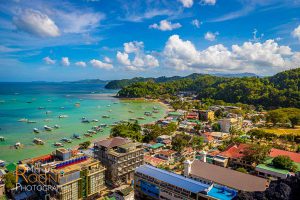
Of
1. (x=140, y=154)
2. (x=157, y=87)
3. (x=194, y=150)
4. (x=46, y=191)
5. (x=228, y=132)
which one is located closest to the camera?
(x=46, y=191)

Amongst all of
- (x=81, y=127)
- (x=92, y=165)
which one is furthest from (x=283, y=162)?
(x=81, y=127)

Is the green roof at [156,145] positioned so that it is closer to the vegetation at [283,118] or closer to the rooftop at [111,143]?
the rooftop at [111,143]

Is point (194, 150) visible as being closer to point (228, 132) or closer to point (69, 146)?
point (228, 132)

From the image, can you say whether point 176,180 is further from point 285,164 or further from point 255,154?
point 285,164

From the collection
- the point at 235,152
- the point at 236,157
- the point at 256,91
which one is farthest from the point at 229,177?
the point at 256,91

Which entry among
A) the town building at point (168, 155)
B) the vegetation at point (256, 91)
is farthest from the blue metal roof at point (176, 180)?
the vegetation at point (256, 91)

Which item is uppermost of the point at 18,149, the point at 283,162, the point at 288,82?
the point at 288,82
